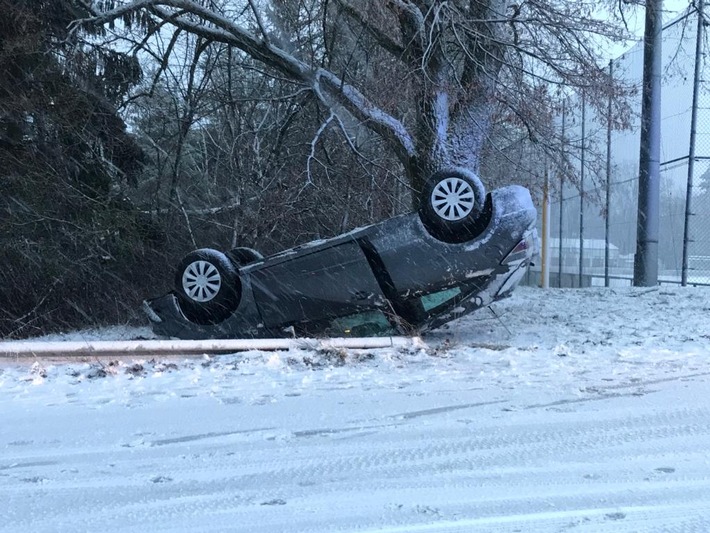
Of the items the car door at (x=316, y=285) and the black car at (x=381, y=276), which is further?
the car door at (x=316, y=285)

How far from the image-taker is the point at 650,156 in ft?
40.9

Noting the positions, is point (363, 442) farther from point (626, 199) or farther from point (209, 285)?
point (626, 199)

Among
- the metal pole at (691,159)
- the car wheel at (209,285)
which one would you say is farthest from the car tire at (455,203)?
the metal pole at (691,159)

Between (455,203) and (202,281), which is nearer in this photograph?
(455,203)

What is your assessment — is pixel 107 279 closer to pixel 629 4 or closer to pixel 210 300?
pixel 210 300

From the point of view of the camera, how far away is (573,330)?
8.41 metres

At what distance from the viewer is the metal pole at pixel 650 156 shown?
1227cm

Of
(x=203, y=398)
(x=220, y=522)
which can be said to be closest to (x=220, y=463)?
(x=220, y=522)

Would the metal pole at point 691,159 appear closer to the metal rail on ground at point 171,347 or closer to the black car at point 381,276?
the black car at point 381,276

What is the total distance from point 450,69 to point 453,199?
4.12 meters

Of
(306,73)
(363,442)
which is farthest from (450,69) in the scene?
(363,442)

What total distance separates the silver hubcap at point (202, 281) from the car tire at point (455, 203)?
2692 mm

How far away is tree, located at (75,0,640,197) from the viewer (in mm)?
10211

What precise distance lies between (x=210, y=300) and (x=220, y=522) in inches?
214
